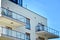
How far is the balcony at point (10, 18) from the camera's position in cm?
2612

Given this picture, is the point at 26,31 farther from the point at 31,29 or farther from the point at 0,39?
the point at 0,39

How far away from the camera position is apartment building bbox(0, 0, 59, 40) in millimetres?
26502

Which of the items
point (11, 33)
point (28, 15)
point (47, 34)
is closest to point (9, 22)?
point (11, 33)

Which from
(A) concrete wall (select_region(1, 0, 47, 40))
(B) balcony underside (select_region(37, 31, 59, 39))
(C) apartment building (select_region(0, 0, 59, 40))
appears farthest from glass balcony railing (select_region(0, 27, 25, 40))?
(B) balcony underside (select_region(37, 31, 59, 39))

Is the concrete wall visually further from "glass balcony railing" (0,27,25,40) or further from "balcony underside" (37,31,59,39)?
"glass balcony railing" (0,27,25,40)

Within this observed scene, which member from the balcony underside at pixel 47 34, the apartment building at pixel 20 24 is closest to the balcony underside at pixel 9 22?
the apartment building at pixel 20 24

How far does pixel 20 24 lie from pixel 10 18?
2.58m

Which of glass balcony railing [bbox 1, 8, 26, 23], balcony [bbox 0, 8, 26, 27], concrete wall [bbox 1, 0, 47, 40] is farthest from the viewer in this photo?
concrete wall [bbox 1, 0, 47, 40]

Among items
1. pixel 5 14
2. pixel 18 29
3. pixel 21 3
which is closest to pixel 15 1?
pixel 21 3

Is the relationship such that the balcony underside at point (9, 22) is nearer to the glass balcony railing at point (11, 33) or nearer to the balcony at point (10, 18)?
the balcony at point (10, 18)

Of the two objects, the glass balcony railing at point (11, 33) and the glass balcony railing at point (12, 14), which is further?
the glass balcony railing at point (12, 14)

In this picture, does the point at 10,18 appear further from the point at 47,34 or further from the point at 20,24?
the point at 47,34

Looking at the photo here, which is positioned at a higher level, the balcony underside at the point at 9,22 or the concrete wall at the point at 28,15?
the concrete wall at the point at 28,15

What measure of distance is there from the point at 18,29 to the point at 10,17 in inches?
153
